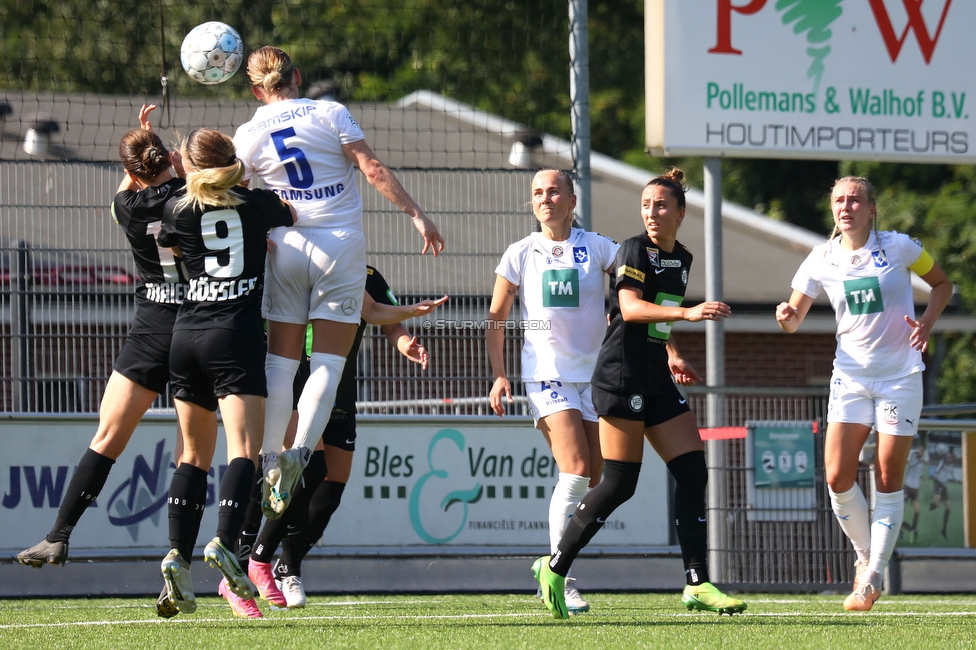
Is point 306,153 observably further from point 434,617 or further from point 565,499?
point 434,617

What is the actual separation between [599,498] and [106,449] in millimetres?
2130

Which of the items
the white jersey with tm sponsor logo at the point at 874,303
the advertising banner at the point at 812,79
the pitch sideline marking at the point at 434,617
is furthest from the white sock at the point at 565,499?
the advertising banner at the point at 812,79

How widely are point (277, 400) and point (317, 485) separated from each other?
4.13 feet

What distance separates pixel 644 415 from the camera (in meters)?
5.71

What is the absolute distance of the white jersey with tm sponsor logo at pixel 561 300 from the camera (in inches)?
242

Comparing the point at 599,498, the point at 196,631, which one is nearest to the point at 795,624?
the point at 599,498

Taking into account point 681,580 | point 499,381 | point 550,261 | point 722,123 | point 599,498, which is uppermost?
point 722,123

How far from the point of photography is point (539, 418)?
607 centimetres

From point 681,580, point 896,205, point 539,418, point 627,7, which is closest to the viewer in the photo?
point 539,418

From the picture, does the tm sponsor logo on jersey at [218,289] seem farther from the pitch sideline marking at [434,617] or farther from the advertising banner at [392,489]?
the advertising banner at [392,489]

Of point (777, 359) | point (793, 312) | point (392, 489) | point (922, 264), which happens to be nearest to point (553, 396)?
point (793, 312)

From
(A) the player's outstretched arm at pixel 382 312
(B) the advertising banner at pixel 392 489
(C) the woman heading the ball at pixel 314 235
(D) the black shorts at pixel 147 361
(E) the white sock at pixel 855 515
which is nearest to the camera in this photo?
(D) the black shorts at pixel 147 361

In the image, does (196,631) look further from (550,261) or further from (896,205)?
(896,205)

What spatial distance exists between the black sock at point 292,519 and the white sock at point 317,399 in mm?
719
